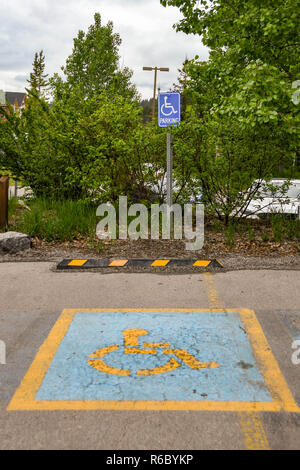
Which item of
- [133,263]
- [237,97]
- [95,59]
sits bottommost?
[133,263]

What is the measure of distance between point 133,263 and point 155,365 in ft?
11.5

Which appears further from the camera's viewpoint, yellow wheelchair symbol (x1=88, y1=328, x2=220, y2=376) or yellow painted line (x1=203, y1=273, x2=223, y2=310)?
yellow painted line (x1=203, y1=273, x2=223, y2=310)

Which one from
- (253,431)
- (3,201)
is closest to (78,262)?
(3,201)

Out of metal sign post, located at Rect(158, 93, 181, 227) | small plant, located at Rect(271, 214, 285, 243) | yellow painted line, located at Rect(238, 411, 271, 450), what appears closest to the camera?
yellow painted line, located at Rect(238, 411, 271, 450)

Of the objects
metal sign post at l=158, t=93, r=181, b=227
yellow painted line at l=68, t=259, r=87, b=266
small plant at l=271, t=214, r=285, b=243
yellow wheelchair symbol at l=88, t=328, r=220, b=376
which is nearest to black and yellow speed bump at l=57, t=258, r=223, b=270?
yellow painted line at l=68, t=259, r=87, b=266

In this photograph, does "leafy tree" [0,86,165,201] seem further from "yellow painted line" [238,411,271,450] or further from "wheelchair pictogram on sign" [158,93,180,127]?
"yellow painted line" [238,411,271,450]

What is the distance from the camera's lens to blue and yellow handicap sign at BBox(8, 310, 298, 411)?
338cm

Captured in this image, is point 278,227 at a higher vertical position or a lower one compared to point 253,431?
higher

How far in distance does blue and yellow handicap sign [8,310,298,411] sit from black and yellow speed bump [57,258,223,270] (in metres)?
2.03

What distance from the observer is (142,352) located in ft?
13.8

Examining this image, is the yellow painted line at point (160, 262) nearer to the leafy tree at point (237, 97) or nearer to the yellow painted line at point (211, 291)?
the yellow painted line at point (211, 291)

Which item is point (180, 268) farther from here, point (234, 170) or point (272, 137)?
point (272, 137)

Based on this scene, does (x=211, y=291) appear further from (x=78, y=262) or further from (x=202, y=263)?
(x=78, y=262)
